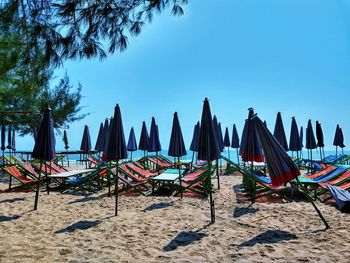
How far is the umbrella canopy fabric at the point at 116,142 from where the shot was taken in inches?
211

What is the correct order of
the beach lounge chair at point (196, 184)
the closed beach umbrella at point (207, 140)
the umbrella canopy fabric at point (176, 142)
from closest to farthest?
the closed beach umbrella at point (207, 140), the beach lounge chair at point (196, 184), the umbrella canopy fabric at point (176, 142)

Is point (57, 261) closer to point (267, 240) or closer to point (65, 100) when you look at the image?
point (267, 240)

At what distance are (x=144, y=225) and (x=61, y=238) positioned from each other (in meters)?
1.24

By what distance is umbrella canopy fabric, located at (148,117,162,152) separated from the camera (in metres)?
10.4

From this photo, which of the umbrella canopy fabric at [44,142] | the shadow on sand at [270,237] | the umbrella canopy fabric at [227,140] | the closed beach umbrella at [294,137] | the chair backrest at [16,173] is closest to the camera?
the shadow on sand at [270,237]

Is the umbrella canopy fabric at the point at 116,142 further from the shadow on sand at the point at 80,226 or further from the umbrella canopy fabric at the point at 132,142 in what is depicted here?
the umbrella canopy fabric at the point at 132,142

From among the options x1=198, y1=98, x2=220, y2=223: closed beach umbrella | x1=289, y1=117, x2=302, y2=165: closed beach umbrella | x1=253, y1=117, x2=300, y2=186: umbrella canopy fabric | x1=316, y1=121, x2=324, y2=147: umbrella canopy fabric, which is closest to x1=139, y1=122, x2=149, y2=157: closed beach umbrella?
x1=289, y1=117, x2=302, y2=165: closed beach umbrella

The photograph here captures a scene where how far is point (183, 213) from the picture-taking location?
5047mm

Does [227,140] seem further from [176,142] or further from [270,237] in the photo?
[270,237]

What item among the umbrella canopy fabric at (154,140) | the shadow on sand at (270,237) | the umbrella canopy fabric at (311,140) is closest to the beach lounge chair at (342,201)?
the shadow on sand at (270,237)

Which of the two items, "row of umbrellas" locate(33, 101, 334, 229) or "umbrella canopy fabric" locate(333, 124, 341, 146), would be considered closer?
"row of umbrellas" locate(33, 101, 334, 229)

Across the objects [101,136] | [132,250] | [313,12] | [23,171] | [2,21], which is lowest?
[132,250]

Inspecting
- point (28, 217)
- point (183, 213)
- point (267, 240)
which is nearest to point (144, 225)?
point (183, 213)

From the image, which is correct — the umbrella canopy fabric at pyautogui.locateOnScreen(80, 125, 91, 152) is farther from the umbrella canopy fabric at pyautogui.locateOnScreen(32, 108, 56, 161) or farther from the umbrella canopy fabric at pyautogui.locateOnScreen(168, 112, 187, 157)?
the umbrella canopy fabric at pyautogui.locateOnScreen(32, 108, 56, 161)
